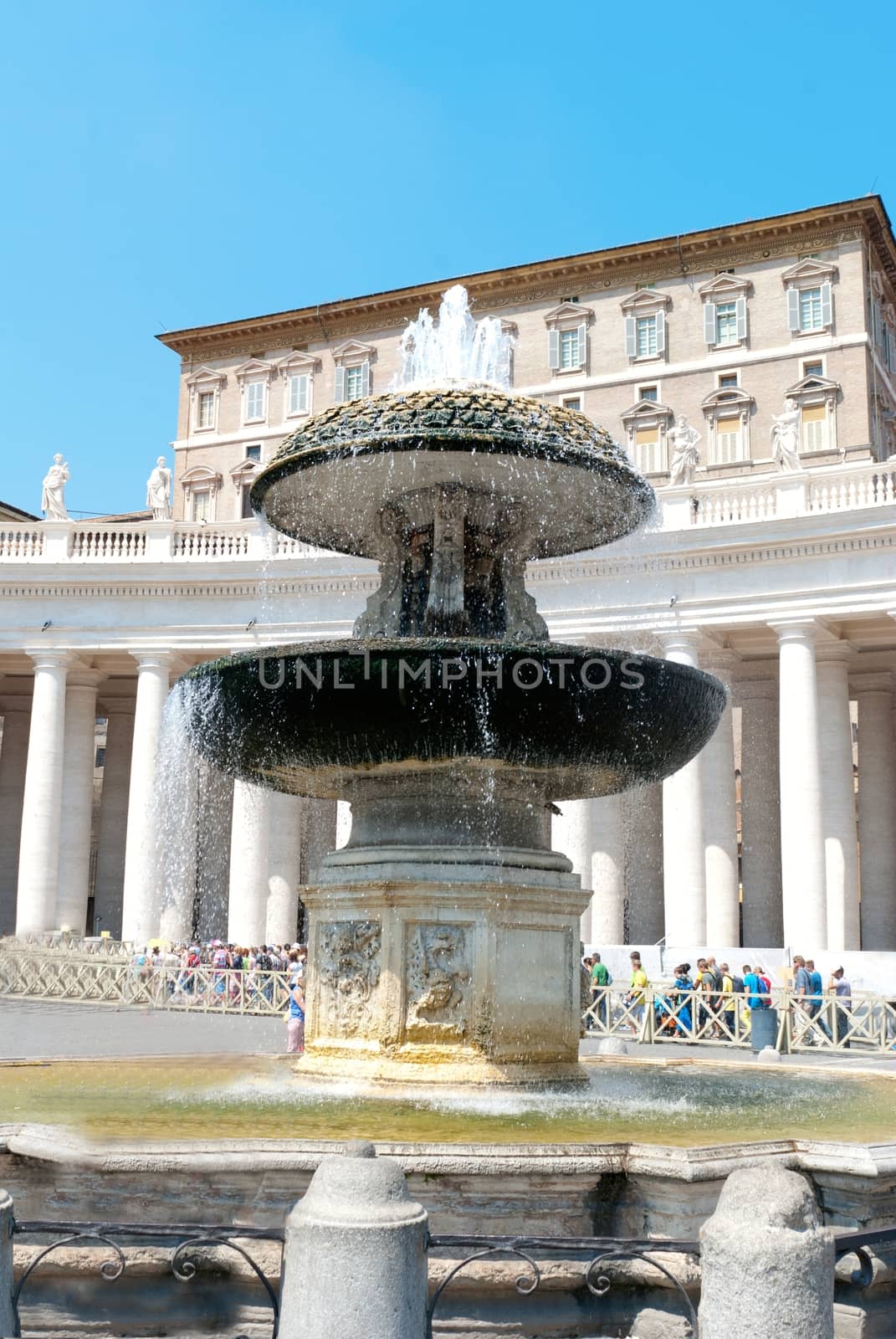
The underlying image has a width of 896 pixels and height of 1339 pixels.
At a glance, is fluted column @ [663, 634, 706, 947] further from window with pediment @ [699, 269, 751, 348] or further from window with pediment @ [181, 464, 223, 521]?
window with pediment @ [181, 464, 223, 521]

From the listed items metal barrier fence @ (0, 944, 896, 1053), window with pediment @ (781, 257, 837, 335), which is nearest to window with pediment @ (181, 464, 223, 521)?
window with pediment @ (781, 257, 837, 335)

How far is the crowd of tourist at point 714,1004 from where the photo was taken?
66.9 feet

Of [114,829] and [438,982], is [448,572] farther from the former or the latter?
[114,829]

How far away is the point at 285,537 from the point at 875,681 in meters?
17.0

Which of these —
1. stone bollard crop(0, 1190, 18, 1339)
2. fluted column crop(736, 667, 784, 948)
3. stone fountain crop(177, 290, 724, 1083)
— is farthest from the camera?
fluted column crop(736, 667, 784, 948)

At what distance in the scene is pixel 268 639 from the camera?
35250 millimetres

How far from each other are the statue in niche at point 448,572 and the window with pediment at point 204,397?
49.0 m

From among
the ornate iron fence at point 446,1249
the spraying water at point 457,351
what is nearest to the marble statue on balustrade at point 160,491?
the spraying water at point 457,351

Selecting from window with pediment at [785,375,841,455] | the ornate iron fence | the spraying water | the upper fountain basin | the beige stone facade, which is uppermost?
the beige stone facade

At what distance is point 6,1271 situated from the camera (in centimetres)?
442

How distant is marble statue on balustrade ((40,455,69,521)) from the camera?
38.1 m

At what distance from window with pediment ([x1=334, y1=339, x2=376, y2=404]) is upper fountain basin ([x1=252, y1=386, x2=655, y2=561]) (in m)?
44.6

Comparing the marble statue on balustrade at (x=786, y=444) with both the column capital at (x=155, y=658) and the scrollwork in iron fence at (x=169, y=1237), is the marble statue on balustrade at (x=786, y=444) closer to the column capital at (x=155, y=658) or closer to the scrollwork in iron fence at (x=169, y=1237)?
the column capital at (x=155, y=658)

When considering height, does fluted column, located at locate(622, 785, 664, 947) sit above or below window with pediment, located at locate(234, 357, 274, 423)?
below
